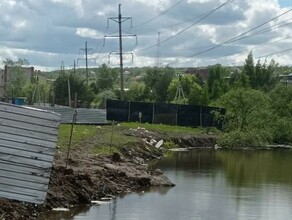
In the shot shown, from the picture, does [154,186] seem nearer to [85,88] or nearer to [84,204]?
[84,204]

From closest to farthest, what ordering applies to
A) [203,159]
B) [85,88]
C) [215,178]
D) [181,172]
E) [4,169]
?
[4,169]
[215,178]
[181,172]
[203,159]
[85,88]

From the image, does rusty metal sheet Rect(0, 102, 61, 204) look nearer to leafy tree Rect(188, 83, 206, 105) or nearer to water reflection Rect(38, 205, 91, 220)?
water reflection Rect(38, 205, 91, 220)

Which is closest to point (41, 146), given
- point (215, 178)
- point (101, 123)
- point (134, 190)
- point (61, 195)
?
point (61, 195)

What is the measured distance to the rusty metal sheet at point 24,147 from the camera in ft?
60.5

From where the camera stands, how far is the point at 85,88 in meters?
111

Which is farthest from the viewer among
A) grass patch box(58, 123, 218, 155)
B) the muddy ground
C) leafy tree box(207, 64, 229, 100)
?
leafy tree box(207, 64, 229, 100)

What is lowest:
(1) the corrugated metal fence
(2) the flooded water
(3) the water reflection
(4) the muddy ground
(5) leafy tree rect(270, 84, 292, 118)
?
(2) the flooded water

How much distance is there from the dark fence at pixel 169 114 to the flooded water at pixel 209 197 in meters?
21.4

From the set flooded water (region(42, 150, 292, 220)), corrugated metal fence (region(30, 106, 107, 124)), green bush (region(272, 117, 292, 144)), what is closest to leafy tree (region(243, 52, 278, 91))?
green bush (region(272, 117, 292, 144))

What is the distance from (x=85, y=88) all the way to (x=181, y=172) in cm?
7555

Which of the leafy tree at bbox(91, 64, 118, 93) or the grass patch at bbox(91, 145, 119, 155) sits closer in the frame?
the grass patch at bbox(91, 145, 119, 155)

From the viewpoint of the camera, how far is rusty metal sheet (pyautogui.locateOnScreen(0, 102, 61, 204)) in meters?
18.4

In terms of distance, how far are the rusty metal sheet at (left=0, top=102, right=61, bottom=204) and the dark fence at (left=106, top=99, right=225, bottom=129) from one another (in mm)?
46585

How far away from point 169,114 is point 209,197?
39.8 meters
